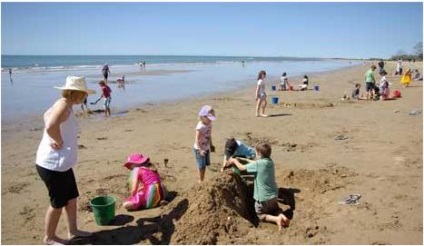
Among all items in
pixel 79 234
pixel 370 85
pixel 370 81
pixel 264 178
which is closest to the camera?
pixel 79 234

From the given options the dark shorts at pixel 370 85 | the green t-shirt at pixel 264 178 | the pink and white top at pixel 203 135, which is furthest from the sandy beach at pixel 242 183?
the dark shorts at pixel 370 85

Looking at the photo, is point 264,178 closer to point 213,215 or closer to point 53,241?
point 213,215

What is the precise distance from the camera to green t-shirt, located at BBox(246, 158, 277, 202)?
5.99 metres

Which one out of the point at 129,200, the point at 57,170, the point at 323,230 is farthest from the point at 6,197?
the point at 323,230

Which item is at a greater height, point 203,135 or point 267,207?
point 203,135

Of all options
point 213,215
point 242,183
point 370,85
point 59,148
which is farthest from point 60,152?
point 370,85

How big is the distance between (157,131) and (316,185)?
6.34 m

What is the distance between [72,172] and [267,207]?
116 inches

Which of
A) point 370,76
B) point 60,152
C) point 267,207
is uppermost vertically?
point 370,76

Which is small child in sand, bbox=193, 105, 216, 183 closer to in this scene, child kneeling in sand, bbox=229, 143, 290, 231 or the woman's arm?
the woman's arm

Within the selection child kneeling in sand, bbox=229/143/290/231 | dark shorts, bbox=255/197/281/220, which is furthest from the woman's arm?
dark shorts, bbox=255/197/281/220

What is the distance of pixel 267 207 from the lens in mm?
6090

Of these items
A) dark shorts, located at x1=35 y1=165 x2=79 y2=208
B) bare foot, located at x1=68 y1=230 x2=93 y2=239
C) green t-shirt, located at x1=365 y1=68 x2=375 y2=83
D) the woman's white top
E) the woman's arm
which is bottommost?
bare foot, located at x1=68 y1=230 x2=93 y2=239

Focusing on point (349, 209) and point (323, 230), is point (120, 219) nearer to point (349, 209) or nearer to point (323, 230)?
point (323, 230)
